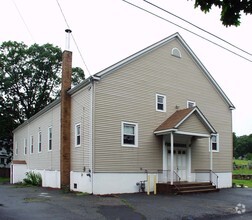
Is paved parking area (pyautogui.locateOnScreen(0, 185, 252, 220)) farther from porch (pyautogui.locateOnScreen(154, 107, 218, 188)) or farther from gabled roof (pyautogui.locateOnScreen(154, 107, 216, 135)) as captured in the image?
gabled roof (pyautogui.locateOnScreen(154, 107, 216, 135))

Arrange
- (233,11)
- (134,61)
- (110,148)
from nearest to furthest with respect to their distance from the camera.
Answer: (233,11), (110,148), (134,61)

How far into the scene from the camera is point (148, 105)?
22.0 m

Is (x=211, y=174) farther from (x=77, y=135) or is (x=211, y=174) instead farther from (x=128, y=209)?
(x=128, y=209)

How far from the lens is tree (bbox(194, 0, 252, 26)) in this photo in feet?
18.3

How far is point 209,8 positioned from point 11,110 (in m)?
44.7

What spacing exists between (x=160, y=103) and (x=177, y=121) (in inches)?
93.4

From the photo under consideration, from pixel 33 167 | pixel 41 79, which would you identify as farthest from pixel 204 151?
pixel 41 79

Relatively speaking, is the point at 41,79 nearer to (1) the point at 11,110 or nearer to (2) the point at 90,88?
(1) the point at 11,110

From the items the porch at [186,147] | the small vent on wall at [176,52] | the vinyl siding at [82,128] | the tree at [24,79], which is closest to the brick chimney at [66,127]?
the vinyl siding at [82,128]

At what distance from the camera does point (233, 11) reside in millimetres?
5676

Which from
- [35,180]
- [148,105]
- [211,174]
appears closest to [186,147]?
[211,174]

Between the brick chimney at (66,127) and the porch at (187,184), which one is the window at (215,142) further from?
the brick chimney at (66,127)

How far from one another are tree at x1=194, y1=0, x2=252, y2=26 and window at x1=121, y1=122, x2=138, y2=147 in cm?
1509

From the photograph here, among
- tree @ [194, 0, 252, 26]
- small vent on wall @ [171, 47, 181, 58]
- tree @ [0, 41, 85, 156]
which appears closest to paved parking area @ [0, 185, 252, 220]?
tree @ [194, 0, 252, 26]
